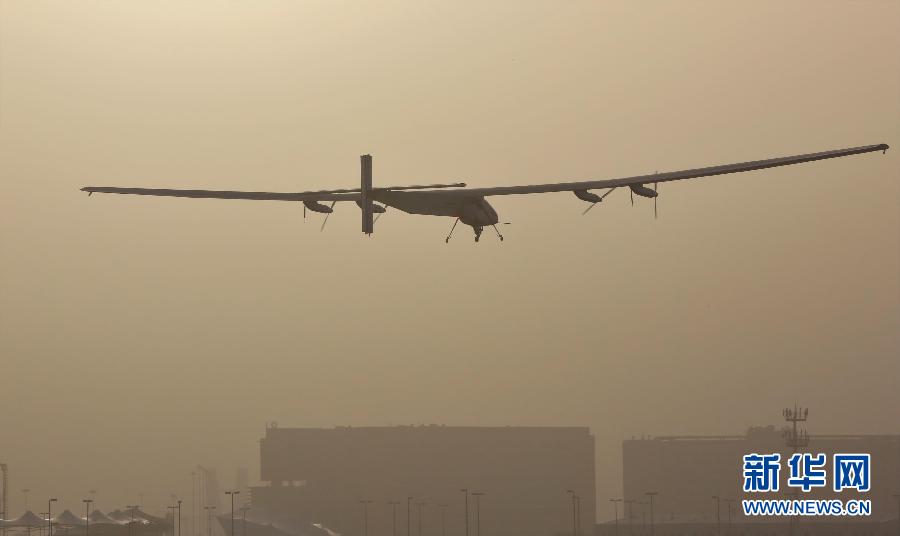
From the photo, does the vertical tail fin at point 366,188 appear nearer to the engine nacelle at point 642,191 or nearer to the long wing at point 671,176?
the long wing at point 671,176

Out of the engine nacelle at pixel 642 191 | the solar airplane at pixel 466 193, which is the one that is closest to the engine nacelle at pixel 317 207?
the solar airplane at pixel 466 193

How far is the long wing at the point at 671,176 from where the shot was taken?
172 ft

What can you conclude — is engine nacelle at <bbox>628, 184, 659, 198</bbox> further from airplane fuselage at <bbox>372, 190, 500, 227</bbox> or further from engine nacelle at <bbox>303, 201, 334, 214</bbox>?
engine nacelle at <bbox>303, 201, 334, 214</bbox>

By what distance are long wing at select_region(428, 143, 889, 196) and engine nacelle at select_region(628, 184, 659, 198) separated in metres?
0.47

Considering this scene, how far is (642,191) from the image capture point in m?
56.5

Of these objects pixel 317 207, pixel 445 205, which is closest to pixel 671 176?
pixel 445 205

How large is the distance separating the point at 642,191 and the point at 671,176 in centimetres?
217

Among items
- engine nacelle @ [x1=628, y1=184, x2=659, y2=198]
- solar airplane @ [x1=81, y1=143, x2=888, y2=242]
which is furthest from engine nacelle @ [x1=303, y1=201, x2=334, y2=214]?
engine nacelle @ [x1=628, y1=184, x2=659, y2=198]

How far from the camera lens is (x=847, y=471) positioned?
4540 inches

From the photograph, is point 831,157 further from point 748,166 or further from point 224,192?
point 224,192

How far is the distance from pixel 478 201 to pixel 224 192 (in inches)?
441

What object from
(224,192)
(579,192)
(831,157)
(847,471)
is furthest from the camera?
(847,471)

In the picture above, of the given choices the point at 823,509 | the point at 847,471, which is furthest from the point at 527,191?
the point at 823,509

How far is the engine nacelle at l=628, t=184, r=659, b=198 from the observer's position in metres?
56.3
